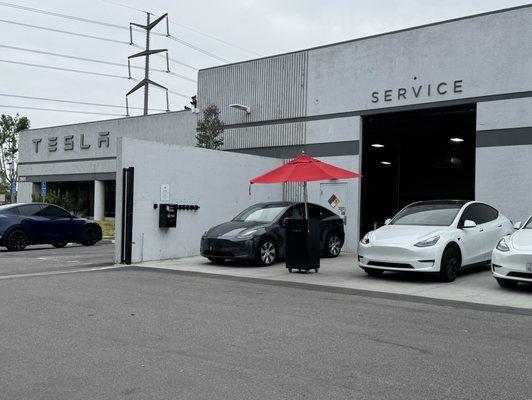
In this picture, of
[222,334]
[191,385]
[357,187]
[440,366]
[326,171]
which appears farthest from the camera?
[357,187]

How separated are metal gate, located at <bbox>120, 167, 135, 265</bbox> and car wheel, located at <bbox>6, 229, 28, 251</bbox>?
5385 millimetres

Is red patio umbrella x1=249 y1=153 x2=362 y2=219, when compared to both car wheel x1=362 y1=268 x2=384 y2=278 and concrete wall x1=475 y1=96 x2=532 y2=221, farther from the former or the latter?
concrete wall x1=475 y1=96 x2=532 y2=221

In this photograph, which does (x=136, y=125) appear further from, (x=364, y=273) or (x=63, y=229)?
(x=364, y=273)

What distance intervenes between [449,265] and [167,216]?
698 centimetres

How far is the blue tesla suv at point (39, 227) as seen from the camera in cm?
1712


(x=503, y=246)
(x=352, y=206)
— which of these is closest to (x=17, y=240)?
(x=352, y=206)

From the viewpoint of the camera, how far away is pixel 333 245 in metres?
15.3

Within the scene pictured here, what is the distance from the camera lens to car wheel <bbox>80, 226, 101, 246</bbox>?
1950 cm

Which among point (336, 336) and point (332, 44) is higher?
point (332, 44)

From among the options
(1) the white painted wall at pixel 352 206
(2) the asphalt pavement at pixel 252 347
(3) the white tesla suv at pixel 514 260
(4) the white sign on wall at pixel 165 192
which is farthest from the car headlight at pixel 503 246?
(4) the white sign on wall at pixel 165 192

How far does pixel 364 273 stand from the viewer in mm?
12125

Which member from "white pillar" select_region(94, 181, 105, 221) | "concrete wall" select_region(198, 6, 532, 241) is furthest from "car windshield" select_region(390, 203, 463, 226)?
"white pillar" select_region(94, 181, 105, 221)

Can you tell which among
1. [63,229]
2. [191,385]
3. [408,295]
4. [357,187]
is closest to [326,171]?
[408,295]

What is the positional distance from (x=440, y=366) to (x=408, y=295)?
4.22 m
